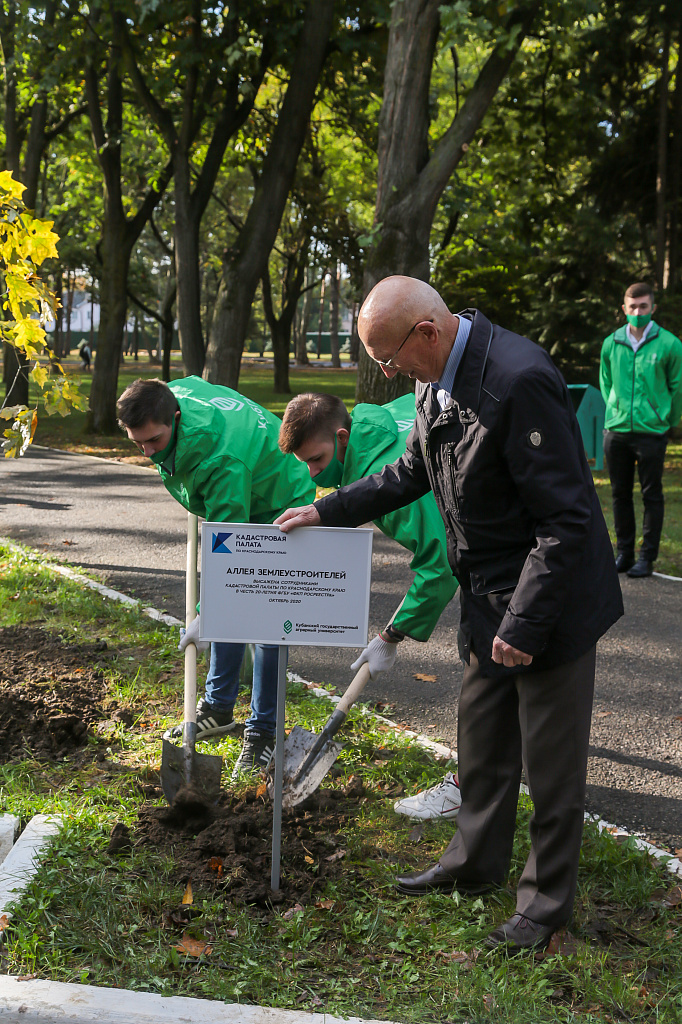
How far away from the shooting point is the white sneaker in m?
3.62

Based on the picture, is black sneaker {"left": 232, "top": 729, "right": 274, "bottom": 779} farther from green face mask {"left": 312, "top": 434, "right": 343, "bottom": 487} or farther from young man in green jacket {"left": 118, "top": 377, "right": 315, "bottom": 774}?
green face mask {"left": 312, "top": 434, "right": 343, "bottom": 487}

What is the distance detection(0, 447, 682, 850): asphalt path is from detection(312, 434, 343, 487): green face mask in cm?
161

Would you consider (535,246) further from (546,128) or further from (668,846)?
(668,846)

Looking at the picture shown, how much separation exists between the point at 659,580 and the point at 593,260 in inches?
489

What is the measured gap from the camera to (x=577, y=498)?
7.97ft

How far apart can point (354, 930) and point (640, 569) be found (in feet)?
17.0

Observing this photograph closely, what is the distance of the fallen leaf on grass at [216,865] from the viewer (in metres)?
3.14

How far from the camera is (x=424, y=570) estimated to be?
10.9ft

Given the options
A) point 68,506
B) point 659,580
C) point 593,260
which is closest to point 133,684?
point 659,580

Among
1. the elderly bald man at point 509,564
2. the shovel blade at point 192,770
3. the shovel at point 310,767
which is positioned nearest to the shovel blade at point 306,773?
the shovel at point 310,767

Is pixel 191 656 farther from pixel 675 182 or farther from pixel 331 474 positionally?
pixel 675 182

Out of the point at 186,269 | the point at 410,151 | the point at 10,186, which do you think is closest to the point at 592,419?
the point at 410,151

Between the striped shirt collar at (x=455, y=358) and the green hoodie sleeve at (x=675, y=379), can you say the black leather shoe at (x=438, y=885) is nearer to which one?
the striped shirt collar at (x=455, y=358)

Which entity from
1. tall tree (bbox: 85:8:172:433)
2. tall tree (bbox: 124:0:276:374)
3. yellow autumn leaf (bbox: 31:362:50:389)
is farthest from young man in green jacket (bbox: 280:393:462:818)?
tall tree (bbox: 85:8:172:433)
